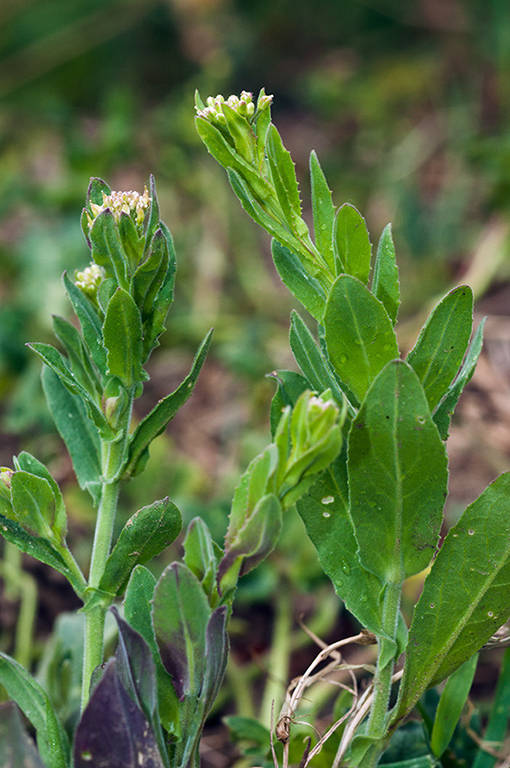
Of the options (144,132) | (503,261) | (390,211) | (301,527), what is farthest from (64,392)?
(144,132)

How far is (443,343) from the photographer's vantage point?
2.22ft

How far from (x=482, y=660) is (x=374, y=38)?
313cm

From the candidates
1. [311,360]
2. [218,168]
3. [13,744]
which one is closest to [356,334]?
[311,360]

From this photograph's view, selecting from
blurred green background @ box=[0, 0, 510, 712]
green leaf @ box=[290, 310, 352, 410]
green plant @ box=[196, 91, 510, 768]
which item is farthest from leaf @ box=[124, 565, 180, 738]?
blurred green background @ box=[0, 0, 510, 712]

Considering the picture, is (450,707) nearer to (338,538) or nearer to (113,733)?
(338,538)

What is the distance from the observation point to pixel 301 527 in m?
1.39

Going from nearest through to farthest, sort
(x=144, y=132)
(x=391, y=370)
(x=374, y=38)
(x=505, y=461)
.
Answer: (x=391, y=370)
(x=505, y=461)
(x=144, y=132)
(x=374, y=38)

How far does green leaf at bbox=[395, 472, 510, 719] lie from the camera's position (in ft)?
2.16

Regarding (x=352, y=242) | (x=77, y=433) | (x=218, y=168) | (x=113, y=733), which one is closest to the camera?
(x=113, y=733)

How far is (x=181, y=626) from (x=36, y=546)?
17cm

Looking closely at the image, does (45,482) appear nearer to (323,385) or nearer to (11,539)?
(11,539)

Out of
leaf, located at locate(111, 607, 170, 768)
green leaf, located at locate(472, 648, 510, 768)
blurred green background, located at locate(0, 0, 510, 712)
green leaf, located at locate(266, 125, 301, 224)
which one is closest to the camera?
leaf, located at locate(111, 607, 170, 768)

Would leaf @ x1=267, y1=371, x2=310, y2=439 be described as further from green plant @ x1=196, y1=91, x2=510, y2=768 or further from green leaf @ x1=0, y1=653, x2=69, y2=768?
green leaf @ x1=0, y1=653, x2=69, y2=768

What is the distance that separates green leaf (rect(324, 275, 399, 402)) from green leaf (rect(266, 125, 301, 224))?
11 centimetres
